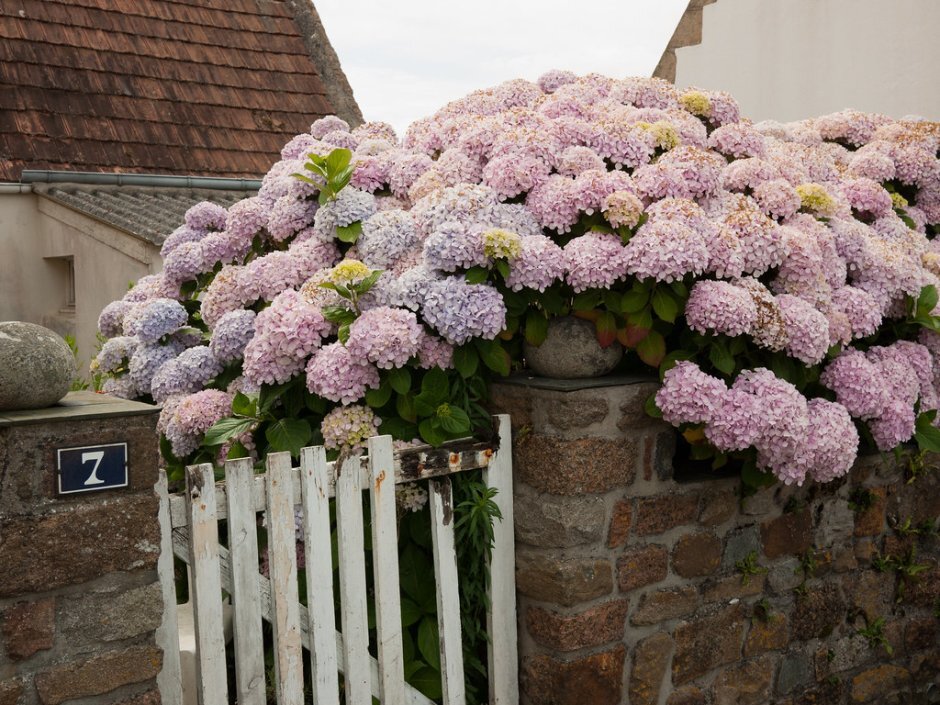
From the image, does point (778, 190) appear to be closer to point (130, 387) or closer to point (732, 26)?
point (130, 387)

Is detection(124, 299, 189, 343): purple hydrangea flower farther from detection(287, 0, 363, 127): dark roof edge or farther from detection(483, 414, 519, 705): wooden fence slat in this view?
detection(287, 0, 363, 127): dark roof edge

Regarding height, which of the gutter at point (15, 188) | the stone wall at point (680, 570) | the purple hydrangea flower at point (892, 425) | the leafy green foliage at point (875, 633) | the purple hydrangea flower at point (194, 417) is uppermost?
the gutter at point (15, 188)

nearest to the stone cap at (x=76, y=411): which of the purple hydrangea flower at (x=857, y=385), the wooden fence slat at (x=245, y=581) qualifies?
the wooden fence slat at (x=245, y=581)

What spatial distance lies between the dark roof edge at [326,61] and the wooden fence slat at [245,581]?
11.5 metres

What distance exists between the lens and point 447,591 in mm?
3479

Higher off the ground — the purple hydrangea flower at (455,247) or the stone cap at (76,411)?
the purple hydrangea flower at (455,247)

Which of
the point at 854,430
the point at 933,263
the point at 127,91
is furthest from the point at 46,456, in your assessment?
the point at 127,91

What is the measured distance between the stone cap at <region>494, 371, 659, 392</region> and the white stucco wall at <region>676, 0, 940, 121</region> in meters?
4.73

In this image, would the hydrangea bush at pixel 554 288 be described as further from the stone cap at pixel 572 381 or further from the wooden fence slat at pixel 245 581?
the wooden fence slat at pixel 245 581

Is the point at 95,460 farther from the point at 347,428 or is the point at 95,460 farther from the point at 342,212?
the point at 342,212

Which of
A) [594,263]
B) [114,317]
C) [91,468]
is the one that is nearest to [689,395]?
[594,263]

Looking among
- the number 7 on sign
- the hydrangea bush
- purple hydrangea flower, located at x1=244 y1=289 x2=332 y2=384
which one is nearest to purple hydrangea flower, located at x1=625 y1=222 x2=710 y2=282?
the hydrangea bush

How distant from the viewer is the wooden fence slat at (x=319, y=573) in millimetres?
3137

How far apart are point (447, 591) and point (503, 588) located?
22cm
